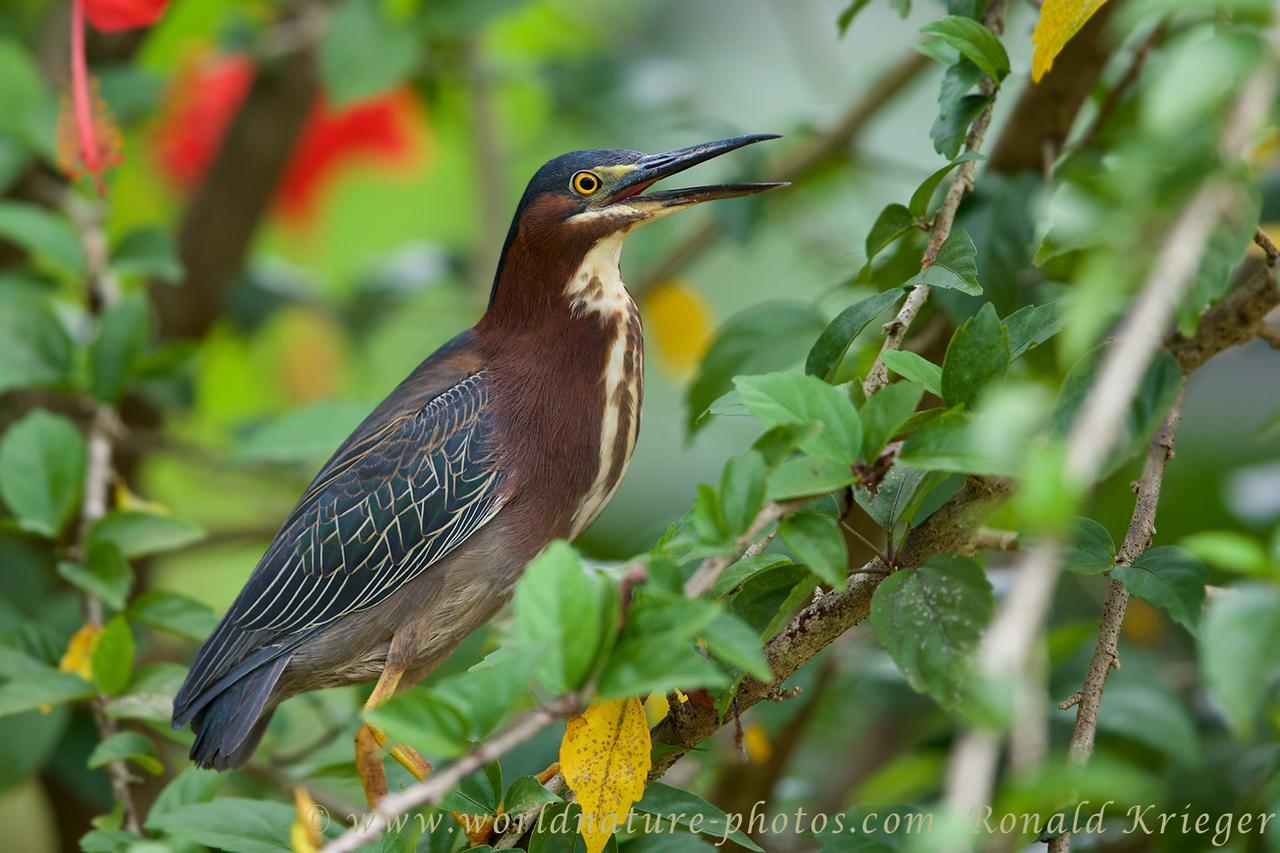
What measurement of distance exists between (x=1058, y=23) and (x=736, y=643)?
0.61m

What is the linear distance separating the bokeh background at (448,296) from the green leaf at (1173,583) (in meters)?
0.18

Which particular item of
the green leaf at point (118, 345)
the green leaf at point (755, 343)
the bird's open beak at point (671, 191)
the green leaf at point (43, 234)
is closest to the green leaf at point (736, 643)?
the bird's open beak at point (671, 191)

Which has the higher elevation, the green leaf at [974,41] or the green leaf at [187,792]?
the green leaf at [974,41]

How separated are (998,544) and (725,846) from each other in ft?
1.83

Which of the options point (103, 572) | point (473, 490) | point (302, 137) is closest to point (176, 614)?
point (103, 572)

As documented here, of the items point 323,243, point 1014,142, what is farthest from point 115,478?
point 323,243

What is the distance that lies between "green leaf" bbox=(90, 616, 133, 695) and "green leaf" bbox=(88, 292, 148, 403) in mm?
490

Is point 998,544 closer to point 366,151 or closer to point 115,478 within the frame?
point 115,478

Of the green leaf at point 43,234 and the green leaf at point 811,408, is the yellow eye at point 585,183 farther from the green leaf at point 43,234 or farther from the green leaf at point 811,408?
the green leaf at point 43,234

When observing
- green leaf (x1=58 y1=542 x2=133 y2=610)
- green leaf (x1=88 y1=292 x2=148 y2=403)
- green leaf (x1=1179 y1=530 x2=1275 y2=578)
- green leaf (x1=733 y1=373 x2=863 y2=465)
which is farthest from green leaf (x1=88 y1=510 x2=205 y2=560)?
green leaf (x1=1179 y1=530 x2=1275 y2=578)

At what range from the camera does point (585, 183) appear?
1.63m

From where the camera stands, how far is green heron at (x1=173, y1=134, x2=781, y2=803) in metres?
1.59

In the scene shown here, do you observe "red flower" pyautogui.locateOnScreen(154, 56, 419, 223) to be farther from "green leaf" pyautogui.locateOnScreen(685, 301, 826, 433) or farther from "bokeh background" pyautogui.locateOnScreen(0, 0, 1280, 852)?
"green leaf" pyautogui.locateOnScreen(685, 301, 826, 433)

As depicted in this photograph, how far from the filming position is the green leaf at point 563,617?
84cm
